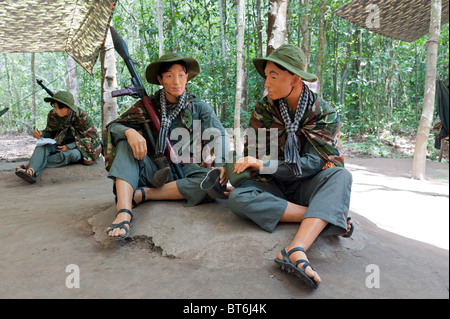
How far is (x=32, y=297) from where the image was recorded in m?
1.42

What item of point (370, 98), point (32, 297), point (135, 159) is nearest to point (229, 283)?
point (32, 297)

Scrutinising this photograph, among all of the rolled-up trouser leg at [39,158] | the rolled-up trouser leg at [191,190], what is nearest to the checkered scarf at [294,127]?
the rolled-up trouser leg at [191,190]

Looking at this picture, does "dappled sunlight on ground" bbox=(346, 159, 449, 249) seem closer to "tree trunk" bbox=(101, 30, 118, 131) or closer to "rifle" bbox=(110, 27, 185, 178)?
"rifle" bbox=(110, 27, 185, 178)

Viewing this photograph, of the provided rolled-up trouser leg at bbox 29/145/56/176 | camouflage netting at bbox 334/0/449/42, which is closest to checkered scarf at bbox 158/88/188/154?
camouflage netting at bbox 334/0/449/42

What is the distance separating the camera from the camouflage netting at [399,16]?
11.4 ft

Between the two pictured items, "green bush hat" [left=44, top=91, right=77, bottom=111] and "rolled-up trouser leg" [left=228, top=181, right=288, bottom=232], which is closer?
"rolled-up trouser leg" [left=228, top=181, right=288, bottom=232]

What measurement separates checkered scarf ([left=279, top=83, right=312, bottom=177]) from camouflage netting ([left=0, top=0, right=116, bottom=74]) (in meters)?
3.53

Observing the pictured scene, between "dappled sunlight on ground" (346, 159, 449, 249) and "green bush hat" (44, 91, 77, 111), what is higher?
"green bush hat" (44, 91, 77, 111)

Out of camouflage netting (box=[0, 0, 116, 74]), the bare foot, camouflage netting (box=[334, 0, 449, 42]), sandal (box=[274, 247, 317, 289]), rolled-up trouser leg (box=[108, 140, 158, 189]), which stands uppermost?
camouflage netting (box=[0, 0, 116, 74])

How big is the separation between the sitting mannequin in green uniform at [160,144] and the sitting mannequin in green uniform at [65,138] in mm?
2467

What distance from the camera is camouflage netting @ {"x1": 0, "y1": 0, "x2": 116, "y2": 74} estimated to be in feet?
16.0

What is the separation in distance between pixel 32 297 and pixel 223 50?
8.38 metres

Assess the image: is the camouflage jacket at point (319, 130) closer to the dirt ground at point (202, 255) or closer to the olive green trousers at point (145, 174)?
the dirt ground at point (202, 255)
